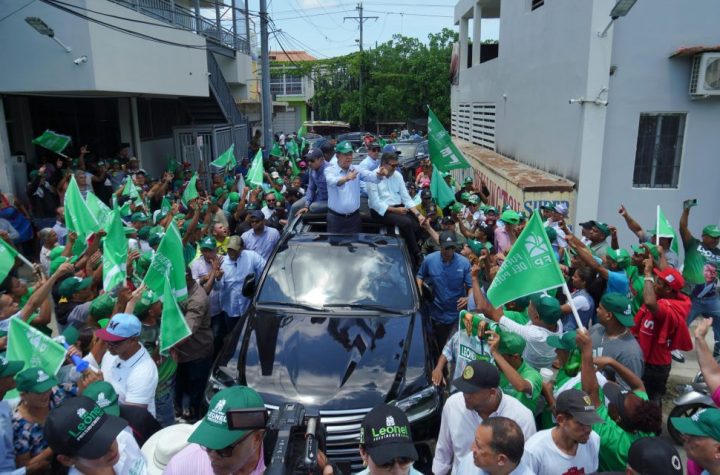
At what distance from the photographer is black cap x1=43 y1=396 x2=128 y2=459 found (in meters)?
2.31

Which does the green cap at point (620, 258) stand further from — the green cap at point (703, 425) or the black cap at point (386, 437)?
the black cap at point (386, 437)

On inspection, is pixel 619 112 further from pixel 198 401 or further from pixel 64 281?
pixel 64 281

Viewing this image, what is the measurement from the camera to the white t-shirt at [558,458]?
8.77ft

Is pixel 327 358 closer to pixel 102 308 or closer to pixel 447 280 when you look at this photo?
pixel 102 308

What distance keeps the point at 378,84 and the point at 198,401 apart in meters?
41.9

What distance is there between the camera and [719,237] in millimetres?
5879

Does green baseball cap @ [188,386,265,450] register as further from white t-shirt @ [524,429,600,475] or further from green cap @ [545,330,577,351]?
green cap @ [545,330,577,351]

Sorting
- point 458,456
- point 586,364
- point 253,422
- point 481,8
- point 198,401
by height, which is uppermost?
point 481,8

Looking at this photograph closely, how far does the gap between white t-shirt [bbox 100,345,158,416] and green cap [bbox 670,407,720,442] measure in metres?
2.95

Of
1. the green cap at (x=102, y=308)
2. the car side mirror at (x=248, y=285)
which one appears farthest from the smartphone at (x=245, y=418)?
the car side mirror at (x=248, y=285)

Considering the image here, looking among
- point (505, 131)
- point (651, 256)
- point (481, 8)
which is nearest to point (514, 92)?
point (505, 131)

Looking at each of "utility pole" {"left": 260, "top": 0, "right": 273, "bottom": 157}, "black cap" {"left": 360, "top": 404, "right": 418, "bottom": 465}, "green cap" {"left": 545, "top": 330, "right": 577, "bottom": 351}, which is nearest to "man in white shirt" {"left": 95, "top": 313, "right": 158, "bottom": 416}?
"black cap" {"left": 360, "top": 404, "right": 418, "bottom": 465}

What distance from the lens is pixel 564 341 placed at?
3.36 meters

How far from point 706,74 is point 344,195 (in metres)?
6.05
